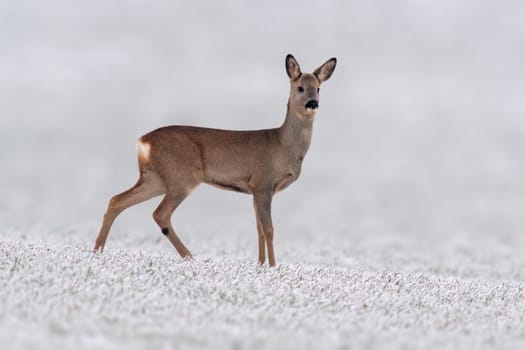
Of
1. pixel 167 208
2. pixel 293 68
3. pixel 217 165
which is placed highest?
pixel 293 68

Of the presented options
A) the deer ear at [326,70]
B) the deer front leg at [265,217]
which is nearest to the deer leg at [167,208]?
the deer front leg at [265,217]

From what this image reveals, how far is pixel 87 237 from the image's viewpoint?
54.5 ft

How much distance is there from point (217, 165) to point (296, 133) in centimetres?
121

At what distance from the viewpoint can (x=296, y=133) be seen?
11.6m

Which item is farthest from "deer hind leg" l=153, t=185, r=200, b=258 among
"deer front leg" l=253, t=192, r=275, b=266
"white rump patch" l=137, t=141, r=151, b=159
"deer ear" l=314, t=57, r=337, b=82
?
"deer ear" l=314, t=57, r=337, b=82

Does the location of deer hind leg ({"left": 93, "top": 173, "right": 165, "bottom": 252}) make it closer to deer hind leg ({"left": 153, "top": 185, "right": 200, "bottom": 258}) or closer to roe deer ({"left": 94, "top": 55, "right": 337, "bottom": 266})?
roe deer ({"left": 94, "top": 55, "right": 337, "bottom": 266})

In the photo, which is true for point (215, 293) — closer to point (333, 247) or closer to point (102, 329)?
point (102, 329)

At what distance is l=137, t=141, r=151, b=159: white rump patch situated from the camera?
437 inches

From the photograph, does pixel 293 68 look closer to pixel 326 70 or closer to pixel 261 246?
pixel 326 70

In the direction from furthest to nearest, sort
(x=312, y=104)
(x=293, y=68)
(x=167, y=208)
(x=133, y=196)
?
(x=293, y=68), (x=312, y=104), (x=133, y=196), (x=167, y=208)

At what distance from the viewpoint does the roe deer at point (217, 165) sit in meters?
11.0

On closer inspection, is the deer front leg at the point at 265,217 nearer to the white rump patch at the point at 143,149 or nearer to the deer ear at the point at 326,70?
the white rump patch at the point at 143,149

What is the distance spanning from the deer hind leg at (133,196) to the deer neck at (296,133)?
1768 millimetres

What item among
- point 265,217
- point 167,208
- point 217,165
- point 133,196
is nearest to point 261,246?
point 265,217
